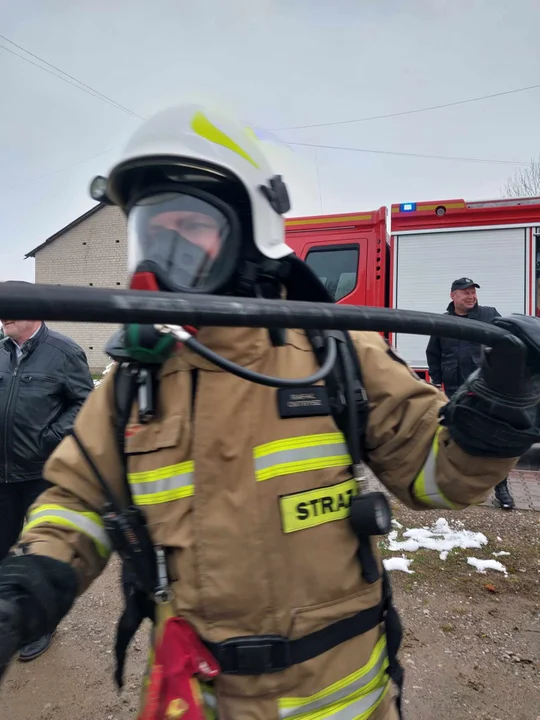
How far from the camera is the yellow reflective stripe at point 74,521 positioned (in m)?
1.26

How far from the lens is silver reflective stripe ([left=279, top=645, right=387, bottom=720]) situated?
1.09 m

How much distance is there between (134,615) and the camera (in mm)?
1326

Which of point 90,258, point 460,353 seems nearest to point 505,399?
point 460,353

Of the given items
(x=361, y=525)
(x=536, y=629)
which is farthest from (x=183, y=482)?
(x=536, y=629)

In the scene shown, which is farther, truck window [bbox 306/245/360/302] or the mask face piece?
truck window [bbox 306/245/360/302]

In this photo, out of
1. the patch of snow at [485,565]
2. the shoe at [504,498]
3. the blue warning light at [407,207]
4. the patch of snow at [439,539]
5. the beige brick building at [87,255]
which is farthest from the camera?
the beige brick building at [87,255]

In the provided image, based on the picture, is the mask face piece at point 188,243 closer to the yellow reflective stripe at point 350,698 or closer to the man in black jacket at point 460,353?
the yellow reflective stripe at point 350,698

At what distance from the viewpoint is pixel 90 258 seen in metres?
24.4

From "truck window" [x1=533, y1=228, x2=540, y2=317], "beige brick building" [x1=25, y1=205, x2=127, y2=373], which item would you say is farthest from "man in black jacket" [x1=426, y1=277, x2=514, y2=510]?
"beige brick building" [x1=25, y1=205, x2=127, y2=373]

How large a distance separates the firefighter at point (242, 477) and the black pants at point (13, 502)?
1.86m

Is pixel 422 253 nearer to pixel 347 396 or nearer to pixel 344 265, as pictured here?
pixel 344 265

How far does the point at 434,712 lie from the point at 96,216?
2486 cm

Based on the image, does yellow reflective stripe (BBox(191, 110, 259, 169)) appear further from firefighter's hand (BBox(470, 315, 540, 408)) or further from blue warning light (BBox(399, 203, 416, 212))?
blue warning light (BBox(399, 203, 416, 212))

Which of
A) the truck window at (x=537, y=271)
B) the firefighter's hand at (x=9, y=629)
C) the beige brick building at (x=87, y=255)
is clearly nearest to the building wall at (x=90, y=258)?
the beige brick building at (x=87, y=255)
